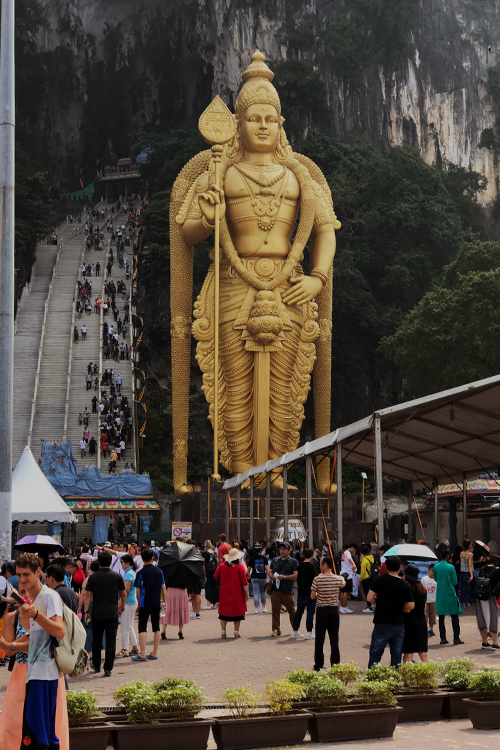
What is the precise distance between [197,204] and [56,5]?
115ft

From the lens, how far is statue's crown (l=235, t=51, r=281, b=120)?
2525cm

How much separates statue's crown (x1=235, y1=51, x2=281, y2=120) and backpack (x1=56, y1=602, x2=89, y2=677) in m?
21.9

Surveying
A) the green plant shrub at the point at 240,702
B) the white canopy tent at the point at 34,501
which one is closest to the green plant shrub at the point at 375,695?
the green plant shrub at the point at 240,702

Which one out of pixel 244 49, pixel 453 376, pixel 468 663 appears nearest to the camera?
pixel 468 663

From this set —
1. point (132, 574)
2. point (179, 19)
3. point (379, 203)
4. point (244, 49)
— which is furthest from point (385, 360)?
point (132, 574)

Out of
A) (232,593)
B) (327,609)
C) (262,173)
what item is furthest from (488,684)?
(262,173)

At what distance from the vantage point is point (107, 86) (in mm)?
55406

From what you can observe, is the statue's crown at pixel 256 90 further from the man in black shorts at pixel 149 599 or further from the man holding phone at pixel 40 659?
the man holding phone at pixel 40 659

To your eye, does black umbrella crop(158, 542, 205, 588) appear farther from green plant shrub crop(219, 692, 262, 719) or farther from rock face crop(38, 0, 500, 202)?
rock face crop(38, 0, 500, 202)

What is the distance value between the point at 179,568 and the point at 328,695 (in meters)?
5.14

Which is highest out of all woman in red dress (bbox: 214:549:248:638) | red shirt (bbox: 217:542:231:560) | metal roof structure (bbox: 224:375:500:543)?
metal roof structure (bbox: 224:375:500:543)

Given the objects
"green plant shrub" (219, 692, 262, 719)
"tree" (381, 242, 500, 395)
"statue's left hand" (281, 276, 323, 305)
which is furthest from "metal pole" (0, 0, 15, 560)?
"tree" (381, 242, 500, 395)

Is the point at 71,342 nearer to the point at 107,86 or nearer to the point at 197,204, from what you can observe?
the point at 197,204

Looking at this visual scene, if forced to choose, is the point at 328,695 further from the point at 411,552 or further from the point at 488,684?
the point at 411,552
